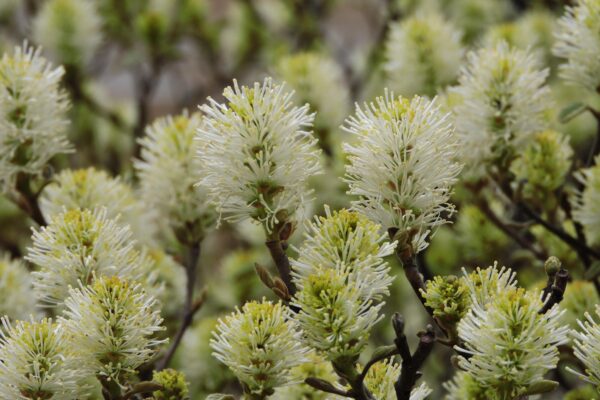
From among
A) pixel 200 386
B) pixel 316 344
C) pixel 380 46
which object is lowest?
pixel 316 344

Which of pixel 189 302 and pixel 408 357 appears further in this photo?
pixel 189 302

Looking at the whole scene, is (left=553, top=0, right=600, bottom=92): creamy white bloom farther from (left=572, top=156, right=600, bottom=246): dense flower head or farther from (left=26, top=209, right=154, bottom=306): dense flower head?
(left=26, top=209, right=154, bottom=306): dense flower head

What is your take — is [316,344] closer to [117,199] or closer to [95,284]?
[95,284]

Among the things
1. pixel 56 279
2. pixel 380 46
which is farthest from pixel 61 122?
pixel 380 46

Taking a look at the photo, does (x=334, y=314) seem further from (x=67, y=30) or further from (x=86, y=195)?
(x=67, y=30)

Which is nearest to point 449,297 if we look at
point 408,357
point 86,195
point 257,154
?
point 408,357

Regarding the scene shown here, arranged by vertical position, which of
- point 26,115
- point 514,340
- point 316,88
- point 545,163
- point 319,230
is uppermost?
point 316,88
